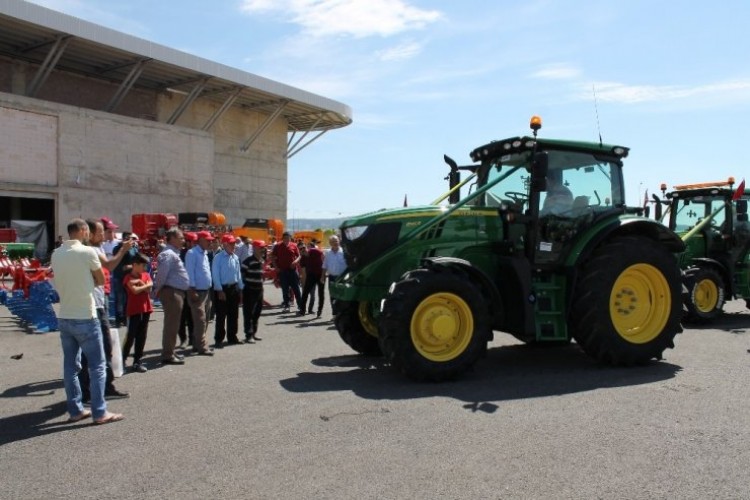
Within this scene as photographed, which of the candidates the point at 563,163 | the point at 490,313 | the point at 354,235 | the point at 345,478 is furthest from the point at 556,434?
the point at 563,163

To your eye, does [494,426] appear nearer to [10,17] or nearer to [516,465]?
[516,465]

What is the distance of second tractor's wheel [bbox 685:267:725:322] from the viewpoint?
432 inches

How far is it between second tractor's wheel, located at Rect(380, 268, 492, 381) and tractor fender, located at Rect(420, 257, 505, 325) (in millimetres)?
64

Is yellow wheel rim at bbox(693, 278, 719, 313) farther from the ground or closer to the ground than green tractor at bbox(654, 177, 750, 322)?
closer to the ground

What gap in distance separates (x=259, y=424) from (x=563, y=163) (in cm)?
465

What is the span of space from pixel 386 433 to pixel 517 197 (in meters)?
3.62

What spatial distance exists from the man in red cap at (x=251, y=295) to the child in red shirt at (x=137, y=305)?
2423 mm

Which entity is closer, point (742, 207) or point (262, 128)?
point (742, 207)

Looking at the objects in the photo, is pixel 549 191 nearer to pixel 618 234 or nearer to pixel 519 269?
pixel 618 234

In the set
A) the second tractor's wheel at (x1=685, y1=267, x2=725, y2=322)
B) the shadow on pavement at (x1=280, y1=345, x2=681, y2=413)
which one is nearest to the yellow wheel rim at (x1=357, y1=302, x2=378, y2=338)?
the shadow on pavement at (x1=280, y1=345, x2=681, y2=413)

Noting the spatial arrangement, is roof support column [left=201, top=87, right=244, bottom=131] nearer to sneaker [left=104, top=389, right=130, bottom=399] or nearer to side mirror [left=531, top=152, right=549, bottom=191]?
side mirror [left=531, top=152, right=549, bottom=191]

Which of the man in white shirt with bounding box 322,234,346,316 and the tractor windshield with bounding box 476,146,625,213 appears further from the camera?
the man in white shirt with bounding box 322,234,346,316

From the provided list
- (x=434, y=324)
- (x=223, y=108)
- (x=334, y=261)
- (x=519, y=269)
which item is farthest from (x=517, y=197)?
(x=223, y=108)

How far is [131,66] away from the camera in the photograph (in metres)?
32.2
